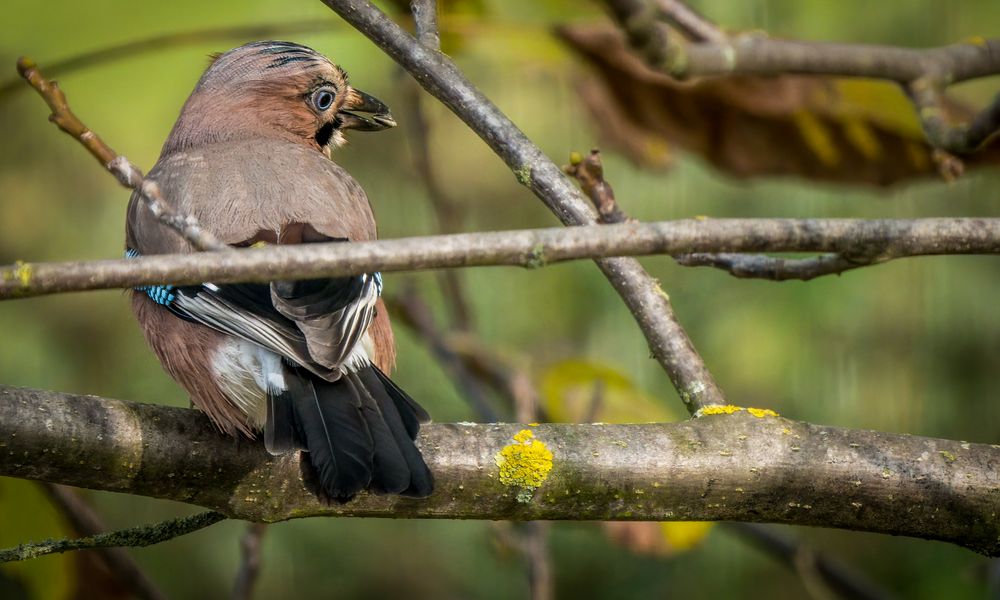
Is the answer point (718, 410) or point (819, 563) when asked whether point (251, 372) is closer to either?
point (718, 410)

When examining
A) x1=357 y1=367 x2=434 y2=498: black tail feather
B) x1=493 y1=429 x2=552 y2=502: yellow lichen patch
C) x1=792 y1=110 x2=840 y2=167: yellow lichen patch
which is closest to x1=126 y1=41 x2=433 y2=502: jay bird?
x1=357 y1=367 x2=434 y2=498: black tail feather

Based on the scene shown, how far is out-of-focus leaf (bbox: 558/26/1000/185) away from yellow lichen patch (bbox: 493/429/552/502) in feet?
7.21

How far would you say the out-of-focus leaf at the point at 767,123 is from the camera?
13.8 feet

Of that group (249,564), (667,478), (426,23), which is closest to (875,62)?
(426,23)

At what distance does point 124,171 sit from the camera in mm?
2020

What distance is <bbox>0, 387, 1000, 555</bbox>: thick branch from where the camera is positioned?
2307 mm

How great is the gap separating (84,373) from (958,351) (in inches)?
163

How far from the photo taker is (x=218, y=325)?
2.70m

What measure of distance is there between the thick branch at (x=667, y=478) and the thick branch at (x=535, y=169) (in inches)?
12.4

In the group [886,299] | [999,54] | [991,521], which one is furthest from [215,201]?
[886,299]

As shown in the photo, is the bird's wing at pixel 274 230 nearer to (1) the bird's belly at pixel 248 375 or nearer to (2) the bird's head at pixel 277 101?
(1) the bird's belly at pixel 248 375

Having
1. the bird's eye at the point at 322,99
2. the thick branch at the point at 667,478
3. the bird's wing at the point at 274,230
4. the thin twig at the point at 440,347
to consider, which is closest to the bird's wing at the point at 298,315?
the bird's wing at the point at 274,230

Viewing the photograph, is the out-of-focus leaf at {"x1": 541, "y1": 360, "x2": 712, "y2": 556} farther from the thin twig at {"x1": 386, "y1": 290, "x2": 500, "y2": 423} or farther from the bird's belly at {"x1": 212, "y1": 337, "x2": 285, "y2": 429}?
the bird's belly at {"x1": 212, "y1": 337, "x2": 285, "y2": 429}

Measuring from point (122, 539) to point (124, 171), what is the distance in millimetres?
814
